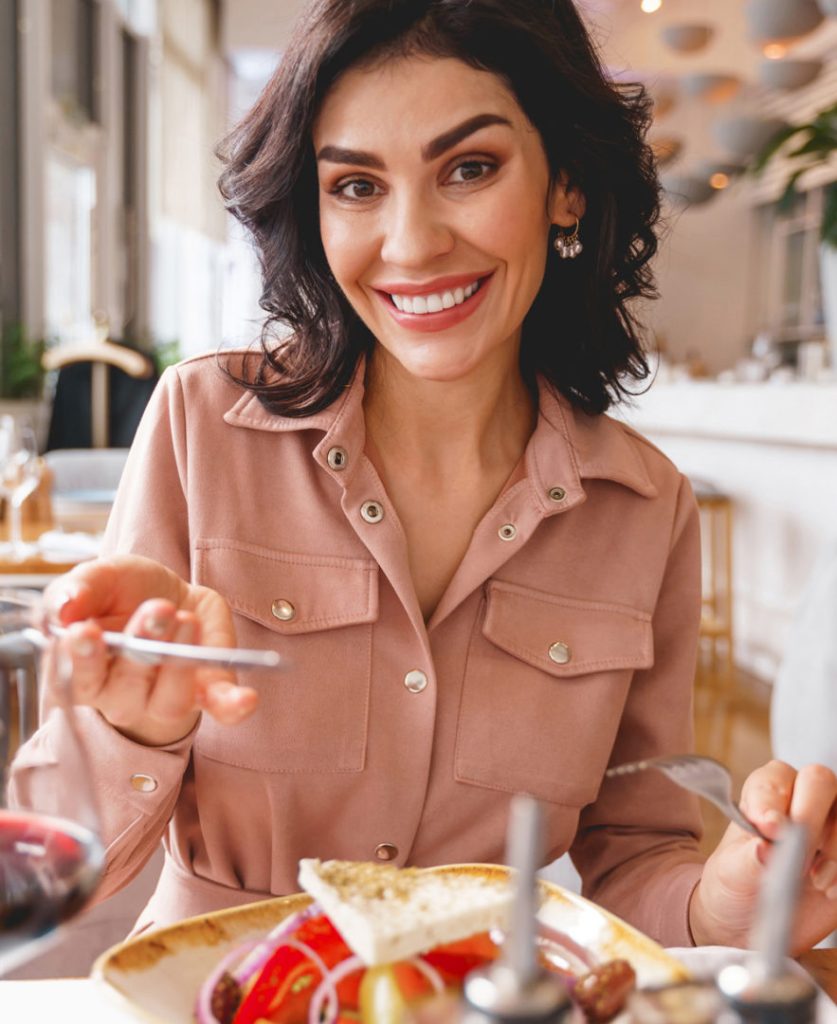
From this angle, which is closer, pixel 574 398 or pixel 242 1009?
pixel 242 1009

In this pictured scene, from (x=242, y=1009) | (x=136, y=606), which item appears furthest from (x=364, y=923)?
(x=136, y=606)

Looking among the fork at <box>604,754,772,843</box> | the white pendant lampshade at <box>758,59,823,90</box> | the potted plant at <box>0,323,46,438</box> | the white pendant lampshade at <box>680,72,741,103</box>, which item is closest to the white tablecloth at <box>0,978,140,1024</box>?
the fork at <box>604,754,772,843</box>

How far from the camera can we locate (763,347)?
652 centimetres

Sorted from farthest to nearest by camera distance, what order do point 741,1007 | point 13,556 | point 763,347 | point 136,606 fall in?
point 763,347, point 13,556, point 136,606, point 741,1007

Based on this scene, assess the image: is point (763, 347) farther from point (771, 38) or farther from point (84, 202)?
point (84, 202)

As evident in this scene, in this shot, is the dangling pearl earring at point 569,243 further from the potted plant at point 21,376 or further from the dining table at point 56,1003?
the potted plant at point 21,376

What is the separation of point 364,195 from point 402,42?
148mm

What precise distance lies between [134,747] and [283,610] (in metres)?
0.25

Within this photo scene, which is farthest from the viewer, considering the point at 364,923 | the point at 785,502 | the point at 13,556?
the point at 785,502

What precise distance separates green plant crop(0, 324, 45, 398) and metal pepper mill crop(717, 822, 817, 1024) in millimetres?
5812

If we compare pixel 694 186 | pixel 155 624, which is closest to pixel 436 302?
pixel 155 624

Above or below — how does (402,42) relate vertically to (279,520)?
above

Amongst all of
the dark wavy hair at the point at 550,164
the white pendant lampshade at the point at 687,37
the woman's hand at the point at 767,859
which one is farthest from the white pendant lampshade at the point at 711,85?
the woman's hand at the point at 767,859

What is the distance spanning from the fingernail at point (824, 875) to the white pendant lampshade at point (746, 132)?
6004mm
